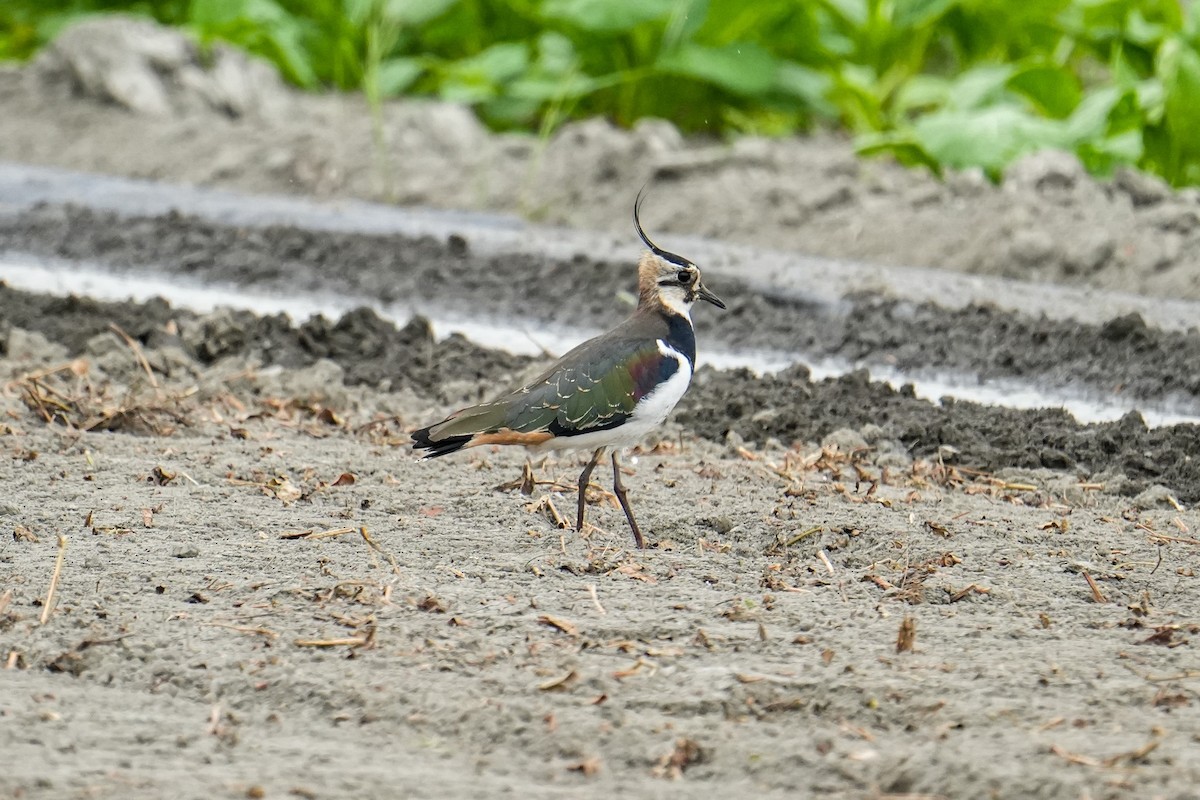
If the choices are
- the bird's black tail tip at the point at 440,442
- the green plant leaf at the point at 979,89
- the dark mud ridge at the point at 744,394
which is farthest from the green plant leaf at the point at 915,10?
the bird's black tail tip at the point at 440,442

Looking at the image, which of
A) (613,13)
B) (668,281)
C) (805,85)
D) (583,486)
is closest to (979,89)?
(805,85)

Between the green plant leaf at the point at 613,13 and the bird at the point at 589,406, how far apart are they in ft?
23.5

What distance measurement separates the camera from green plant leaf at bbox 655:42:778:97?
12.3m

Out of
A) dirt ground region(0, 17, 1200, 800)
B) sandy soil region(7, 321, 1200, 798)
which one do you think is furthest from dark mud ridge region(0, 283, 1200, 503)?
sandy soil region(7, 321, 1200, 798)

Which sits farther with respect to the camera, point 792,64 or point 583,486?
point 792,64

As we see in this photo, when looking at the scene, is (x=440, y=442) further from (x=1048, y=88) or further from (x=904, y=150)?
(x=1048, y=88)

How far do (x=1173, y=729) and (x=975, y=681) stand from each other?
46cm

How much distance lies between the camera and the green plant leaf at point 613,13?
1166 cm

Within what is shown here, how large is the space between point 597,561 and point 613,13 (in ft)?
25.8

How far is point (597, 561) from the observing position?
4512mm

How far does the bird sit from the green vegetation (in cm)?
529

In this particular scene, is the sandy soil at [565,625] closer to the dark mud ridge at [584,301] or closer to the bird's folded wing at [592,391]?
the bird's folded wing at [592,391]

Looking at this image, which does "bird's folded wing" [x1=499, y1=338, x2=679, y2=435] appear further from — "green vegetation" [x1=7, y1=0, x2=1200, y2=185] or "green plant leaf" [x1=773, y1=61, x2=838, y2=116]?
"green plant leaf" [x1=773, y1=61, x2=838, y2=116]

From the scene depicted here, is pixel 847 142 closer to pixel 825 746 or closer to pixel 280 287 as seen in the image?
pixel 280 287
